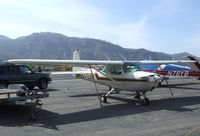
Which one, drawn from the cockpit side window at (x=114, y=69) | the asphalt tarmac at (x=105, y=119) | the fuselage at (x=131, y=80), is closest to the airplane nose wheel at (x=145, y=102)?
the asphalt tarmac at (x=105, y=119)

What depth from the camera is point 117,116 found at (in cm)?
1349

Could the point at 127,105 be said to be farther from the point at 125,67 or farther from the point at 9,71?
the point at 9,71

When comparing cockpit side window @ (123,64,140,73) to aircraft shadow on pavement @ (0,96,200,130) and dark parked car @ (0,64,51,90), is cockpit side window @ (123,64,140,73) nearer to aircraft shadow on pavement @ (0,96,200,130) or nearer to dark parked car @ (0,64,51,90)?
aircraft shadow on pavement @ (0,96,200,130)

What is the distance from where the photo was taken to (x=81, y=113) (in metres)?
14.2

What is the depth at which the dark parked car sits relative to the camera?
1930cm

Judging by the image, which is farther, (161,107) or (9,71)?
(9,71)

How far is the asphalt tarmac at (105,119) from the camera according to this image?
1062 cm

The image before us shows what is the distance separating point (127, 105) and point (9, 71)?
24.6 feet

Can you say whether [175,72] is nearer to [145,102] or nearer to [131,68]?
[131,68]

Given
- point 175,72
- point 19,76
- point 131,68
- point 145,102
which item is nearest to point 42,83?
point 19,76

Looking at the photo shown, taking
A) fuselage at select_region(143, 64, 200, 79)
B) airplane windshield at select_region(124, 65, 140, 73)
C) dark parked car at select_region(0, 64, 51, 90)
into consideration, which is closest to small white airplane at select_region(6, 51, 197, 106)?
airplane windshield at select_region(124, 65, 140, 73)

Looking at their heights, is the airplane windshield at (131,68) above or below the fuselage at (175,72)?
above

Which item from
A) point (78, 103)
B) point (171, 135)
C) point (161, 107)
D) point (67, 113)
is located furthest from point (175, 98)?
point (171, 135)

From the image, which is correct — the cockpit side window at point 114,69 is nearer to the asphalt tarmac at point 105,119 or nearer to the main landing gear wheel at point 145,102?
the asphalt tarmac at point 105,119
